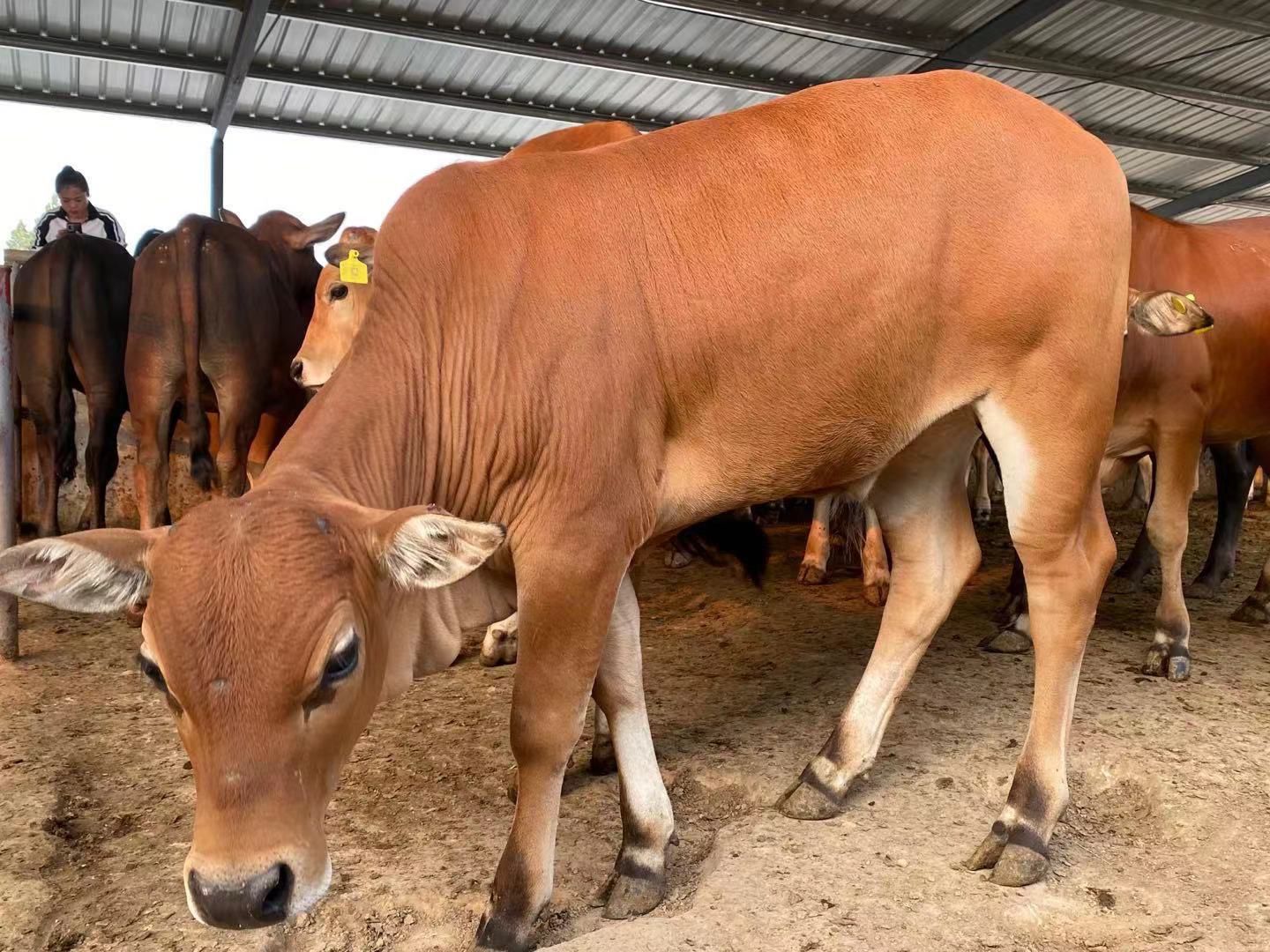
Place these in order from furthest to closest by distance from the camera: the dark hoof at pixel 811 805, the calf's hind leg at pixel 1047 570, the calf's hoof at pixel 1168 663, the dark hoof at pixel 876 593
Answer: the dark hoof at pixel 876 593, the calf's hoof at pixel 1168 663, the dark hoof at pixel 811 805, the calf's hind leg at pixel 1047 570

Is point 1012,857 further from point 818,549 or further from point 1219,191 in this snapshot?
point 1219,191

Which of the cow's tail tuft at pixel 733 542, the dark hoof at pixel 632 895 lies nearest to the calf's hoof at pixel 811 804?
the dark hoof at pixel 632 895

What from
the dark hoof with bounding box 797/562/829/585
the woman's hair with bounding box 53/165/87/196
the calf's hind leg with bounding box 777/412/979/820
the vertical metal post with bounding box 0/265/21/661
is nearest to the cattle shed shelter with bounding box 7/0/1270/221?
the woman's hair with bounding box 53/165/87/196

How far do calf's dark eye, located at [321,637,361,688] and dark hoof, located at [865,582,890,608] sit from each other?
4442 mm

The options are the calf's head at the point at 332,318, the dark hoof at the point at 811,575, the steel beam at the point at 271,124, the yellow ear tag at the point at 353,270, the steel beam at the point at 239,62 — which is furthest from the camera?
the steel beam at the point at 271,124

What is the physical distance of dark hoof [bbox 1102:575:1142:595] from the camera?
21.6 feet

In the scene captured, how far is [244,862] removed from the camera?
2074mm

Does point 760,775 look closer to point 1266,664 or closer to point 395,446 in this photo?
point 395,446

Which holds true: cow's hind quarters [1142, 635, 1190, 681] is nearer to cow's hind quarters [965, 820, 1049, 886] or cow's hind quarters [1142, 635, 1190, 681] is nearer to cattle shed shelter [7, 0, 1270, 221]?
cow's hind quarters [965, 820, 1049, 886]

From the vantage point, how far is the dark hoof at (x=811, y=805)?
11.4ft

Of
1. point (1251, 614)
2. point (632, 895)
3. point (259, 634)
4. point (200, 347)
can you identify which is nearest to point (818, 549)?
point (1251, 614)

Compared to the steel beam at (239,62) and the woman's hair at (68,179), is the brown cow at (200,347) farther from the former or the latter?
the woman's hair at (68,179)

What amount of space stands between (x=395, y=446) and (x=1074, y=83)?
9.73 m

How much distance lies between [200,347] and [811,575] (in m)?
3.85
